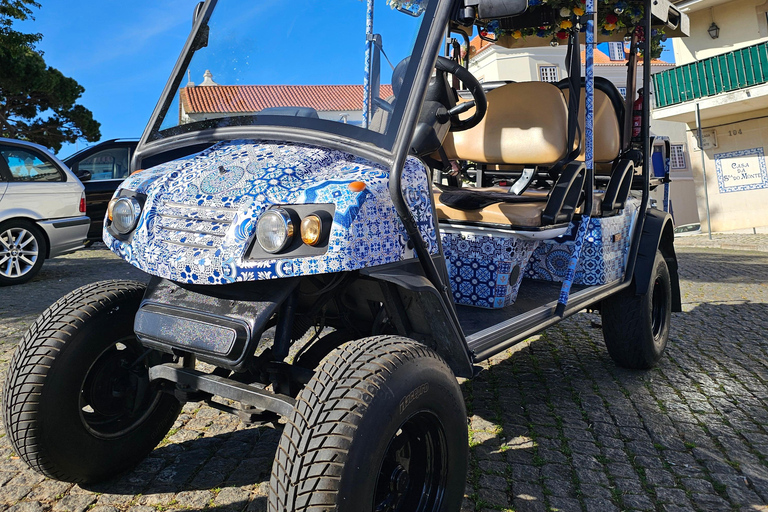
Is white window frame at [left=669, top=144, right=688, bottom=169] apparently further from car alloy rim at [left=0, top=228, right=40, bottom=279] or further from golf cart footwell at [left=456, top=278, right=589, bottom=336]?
golf cart footwell at [left=456, top=278, right=589, bottom=336]

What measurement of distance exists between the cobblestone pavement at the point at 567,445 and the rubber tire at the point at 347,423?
3.16 feet

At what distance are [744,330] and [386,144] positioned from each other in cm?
532

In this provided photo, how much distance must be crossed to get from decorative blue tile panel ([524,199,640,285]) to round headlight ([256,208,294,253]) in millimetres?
2512

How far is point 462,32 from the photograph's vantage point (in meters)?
4.88

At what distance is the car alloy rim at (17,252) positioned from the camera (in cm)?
850

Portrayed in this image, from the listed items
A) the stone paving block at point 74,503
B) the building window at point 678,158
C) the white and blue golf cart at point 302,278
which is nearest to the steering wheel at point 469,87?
the white and blue golf cart at point 302,278

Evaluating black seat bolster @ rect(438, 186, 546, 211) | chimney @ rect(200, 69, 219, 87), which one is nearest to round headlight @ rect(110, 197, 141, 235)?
chimney @ rect(200, 69, 219, 87)

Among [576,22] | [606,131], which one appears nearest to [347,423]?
[576,22]

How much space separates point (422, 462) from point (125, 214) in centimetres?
150

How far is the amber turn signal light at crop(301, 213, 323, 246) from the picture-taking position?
7.02ft

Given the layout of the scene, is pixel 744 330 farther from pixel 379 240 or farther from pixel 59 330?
pixel 59 330

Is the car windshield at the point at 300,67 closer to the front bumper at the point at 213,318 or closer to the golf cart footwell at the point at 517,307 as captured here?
the front bumper at the point at 213,318

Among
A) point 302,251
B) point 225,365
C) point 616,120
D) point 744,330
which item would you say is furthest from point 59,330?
point 744,330

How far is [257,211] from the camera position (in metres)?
2.23
